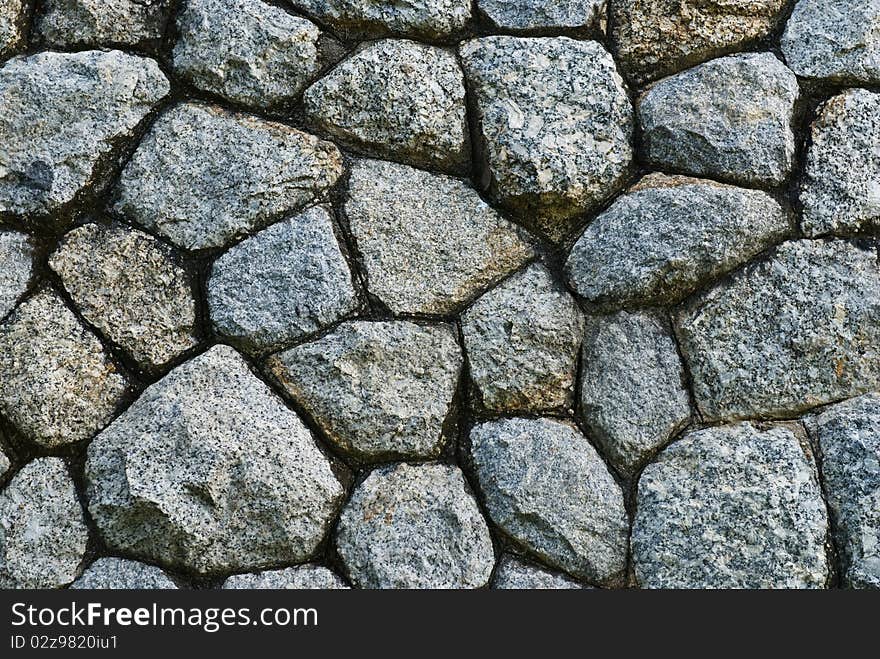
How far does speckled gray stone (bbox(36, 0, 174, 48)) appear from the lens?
1.68 meters

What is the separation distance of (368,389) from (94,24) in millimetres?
812

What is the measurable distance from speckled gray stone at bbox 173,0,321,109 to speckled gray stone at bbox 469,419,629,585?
2.41 ft

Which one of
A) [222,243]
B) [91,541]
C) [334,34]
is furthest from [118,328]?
[334,34]

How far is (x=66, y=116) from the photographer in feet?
5.36

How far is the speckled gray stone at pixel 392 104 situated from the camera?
1.70m

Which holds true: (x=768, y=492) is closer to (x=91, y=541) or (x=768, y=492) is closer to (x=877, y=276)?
(x=877, y=276)

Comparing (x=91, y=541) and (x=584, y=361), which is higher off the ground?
(x=584, y=361)

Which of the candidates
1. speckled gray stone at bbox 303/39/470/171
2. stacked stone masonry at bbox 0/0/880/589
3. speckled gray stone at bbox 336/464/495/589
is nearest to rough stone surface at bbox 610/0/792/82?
stacked stone masonry at bbox 0/0/880/589

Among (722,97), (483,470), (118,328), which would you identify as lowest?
(483,470)

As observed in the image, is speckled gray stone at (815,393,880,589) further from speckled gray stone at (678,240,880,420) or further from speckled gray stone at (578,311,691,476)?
speckled gray stone at (578,311,691,476)

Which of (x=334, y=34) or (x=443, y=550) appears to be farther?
(x=334, y=34)

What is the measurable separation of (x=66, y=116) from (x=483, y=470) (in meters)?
0.94

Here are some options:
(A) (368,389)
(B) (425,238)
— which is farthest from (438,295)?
(A) (368,389)

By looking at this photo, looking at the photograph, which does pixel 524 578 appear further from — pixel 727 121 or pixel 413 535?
pixel 727 121
